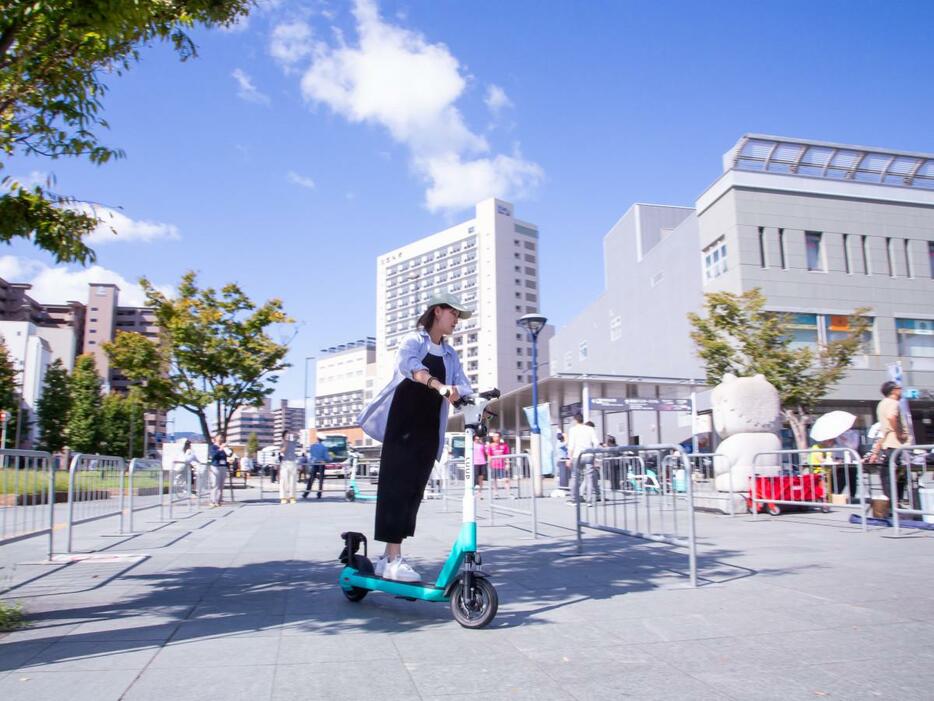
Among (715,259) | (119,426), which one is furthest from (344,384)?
(715,259)

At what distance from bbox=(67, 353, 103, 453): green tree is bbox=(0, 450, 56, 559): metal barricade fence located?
189 feet

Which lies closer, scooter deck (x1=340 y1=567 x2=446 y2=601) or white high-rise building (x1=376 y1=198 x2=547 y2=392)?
scooter deck (x1=340 y1=567 x2=446 y2=601)

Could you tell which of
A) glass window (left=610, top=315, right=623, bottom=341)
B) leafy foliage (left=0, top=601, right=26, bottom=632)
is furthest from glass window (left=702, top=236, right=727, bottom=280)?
leafy foliage (left=0, top=601, right=26, bottom=632)

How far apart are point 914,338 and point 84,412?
58.8m

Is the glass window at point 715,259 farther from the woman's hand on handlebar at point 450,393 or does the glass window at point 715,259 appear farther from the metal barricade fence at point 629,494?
the woman's hand on handlebar at point 450,393

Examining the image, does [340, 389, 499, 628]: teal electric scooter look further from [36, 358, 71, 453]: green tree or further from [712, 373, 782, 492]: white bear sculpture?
[36, 358, 71, 453]: green tree

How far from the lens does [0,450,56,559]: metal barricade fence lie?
5.82 meters

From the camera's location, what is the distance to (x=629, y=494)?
7.98 metres

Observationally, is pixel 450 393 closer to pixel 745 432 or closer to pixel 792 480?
pixel 792 480

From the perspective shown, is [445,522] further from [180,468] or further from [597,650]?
[597,650]

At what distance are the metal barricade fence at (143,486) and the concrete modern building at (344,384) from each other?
14468cm

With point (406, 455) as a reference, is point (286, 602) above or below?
below

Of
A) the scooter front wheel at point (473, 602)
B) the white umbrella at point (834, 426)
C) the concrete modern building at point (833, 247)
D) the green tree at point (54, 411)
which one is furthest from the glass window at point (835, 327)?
the green tree at point (54, 411)

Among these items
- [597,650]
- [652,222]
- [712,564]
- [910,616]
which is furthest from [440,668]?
[652,222]
